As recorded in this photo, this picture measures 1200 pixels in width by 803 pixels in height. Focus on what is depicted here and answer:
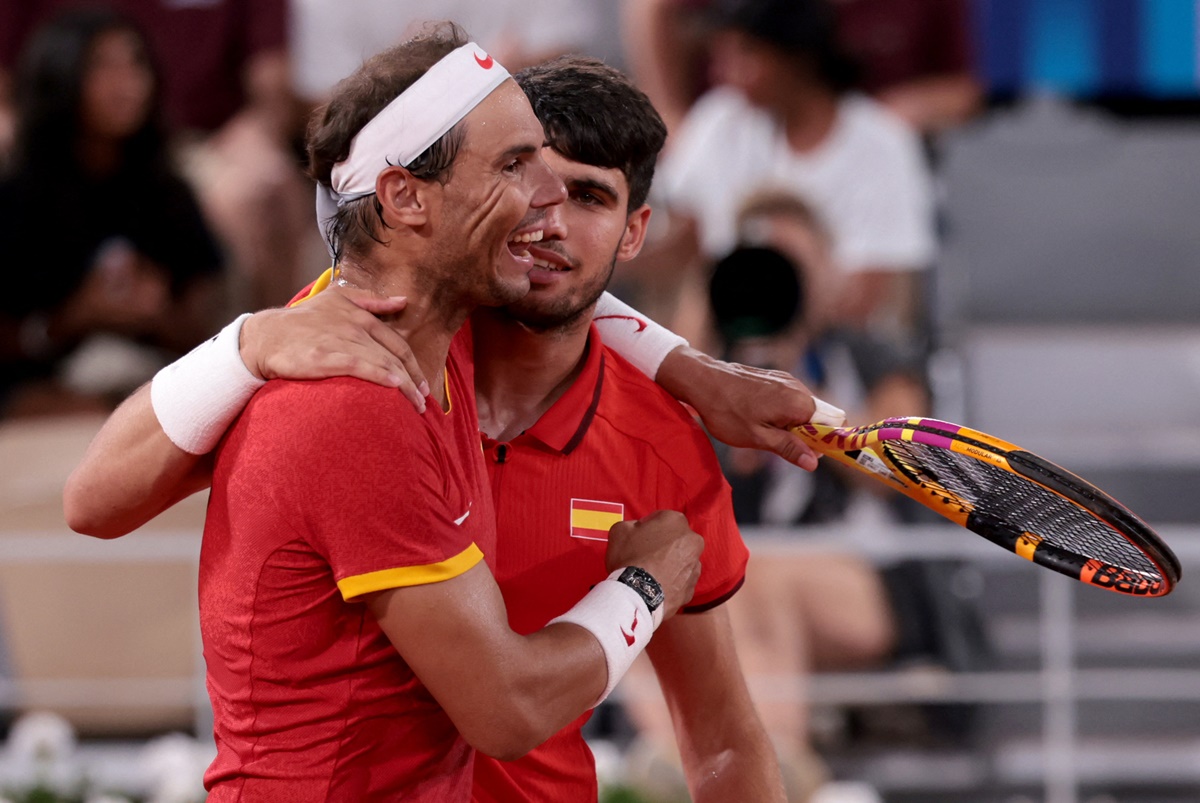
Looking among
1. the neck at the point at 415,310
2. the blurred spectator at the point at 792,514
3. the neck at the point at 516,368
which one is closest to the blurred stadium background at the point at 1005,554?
the blurred spectator at the point at 792,514

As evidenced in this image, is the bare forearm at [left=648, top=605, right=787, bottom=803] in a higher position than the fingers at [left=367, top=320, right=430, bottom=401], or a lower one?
lower

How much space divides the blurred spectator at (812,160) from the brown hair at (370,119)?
11.7 ft

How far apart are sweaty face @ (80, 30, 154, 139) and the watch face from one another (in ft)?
12.3

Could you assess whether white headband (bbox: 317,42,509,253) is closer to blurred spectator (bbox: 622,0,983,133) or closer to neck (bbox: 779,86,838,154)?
neck (bbox: 779,86,838,154)

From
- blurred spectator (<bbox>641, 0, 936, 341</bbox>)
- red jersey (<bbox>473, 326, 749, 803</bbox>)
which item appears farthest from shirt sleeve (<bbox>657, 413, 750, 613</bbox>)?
blurred spectator (<bbox>641, 0, 936, 341</bbox>)

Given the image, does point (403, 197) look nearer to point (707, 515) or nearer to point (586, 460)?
point (586, 460)

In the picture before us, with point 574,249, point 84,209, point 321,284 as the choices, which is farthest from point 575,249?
point 84,209

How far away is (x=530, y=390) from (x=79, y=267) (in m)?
3.29

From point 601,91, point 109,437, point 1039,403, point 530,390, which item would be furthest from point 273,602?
point 1039,403

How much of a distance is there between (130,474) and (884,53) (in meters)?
4.67

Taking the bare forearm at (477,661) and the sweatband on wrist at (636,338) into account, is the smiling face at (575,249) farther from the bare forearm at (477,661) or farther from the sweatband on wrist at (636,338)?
the bare forearm at (477,661)

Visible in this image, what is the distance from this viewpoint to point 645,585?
2145 millimetres

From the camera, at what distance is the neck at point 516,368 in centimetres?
249

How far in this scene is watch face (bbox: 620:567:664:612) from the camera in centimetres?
213
